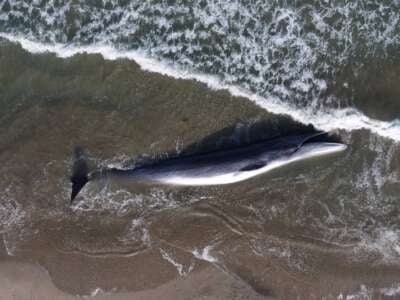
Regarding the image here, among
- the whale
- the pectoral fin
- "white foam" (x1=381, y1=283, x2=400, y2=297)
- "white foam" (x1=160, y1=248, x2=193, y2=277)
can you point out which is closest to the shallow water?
"white foam" (x1=160, y1=248, x2=193, y2=277)

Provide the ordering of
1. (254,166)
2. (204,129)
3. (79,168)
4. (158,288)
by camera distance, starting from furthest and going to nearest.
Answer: (204,129)
(79,168)
(254,166)
(158,288)

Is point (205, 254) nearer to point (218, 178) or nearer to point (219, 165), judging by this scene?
point (218, 178)

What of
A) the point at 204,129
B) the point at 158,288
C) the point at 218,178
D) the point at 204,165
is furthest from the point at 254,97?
the point at 158,288

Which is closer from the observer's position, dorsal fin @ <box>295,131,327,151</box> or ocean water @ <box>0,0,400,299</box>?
ocean water @ <box>0,0,400,299</box>

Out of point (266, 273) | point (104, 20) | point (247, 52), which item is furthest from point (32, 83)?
point (266, 273)

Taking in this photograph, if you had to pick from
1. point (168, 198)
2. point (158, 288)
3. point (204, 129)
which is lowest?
point (158, 288)

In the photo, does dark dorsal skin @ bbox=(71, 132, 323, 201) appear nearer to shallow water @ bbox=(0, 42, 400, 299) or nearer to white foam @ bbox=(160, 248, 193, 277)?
shallow water @ bbox=(0, 42, 400, 299)

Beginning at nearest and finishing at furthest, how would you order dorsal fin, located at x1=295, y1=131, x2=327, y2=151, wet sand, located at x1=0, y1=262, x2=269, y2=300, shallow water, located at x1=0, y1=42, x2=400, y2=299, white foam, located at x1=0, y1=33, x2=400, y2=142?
1. wet sand, located at x1=0, y1=262, x2=269, y2=300
2. shallow water, located at x1=0, y1=42, x2=400, y2=299
3. dorsal fin, located at x1=295, y1=131, x2=327, y2=151
4. white foam, located at x1=0, y1=33, x2=400, y2=142

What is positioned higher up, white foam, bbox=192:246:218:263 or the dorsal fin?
the dorsal fin
